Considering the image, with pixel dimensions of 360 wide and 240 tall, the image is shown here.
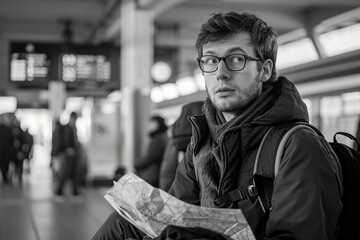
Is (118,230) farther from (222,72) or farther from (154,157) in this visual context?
(154,157)

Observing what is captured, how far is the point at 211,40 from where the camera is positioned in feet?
5.62

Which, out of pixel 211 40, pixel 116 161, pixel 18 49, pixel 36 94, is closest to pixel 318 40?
pixel 116 161

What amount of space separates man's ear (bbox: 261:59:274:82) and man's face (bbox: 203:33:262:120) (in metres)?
0.06

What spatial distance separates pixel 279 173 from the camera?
57.7 inches

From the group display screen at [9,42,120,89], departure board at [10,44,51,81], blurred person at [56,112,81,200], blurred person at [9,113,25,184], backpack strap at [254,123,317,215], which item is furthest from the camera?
blurred person at [9,113,25,184]

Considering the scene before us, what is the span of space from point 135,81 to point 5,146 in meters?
5.16

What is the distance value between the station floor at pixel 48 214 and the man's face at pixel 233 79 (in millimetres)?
4422

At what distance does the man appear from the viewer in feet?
4.59

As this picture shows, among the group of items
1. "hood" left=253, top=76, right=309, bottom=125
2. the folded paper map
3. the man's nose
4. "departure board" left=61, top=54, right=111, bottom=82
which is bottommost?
the folded paper map

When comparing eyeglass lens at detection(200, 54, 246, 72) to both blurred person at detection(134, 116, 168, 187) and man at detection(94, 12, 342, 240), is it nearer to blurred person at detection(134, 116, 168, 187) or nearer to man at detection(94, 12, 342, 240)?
man at detection(94, 12, 342, 240)

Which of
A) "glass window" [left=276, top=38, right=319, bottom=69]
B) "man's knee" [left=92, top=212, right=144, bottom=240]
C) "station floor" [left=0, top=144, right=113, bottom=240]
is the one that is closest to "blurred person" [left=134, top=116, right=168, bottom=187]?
"station floor" [left=0, top=144, right=113, bottom=240]

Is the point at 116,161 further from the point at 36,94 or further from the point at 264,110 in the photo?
the point at 36,94

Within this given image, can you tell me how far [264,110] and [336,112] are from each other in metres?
4.61

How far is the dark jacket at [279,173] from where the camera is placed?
4.57 ft
